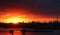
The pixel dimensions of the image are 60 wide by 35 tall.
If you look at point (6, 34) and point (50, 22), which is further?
point (50, 22)

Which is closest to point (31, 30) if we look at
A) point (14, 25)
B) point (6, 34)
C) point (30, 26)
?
point (30, 26)

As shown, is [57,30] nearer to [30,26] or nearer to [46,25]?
[46,25]

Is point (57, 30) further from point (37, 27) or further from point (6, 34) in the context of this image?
point (6, 34)

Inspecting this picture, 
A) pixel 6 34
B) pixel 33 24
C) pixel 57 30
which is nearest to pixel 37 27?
pixel 33 24

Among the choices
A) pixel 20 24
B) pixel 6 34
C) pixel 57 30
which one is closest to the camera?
pixel 6 34

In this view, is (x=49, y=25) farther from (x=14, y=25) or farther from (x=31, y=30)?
(x=14, y=25)

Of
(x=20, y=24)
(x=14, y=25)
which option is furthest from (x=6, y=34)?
(x=14, y=25)

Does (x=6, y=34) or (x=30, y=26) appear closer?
(x=6, y=34)

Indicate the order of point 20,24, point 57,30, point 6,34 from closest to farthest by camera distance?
point 6,34 → point 20,24 → point 57,30
